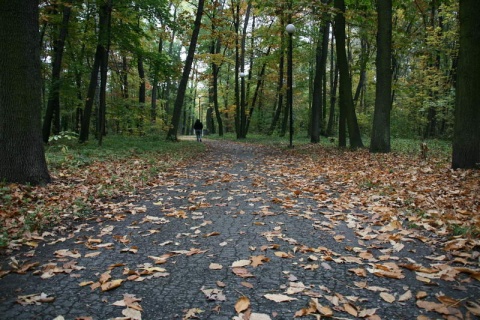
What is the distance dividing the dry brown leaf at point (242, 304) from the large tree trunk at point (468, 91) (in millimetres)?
7141

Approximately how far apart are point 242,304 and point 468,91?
301 inches

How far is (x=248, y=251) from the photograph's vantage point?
3859 mm

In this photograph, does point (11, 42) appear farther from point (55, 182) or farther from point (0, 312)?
point (0, 312)

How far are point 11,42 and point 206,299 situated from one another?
598 cm

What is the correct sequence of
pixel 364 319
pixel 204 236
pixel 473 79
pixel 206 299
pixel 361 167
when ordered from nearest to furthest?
pixel 364 319, pixel 206 299, pixel 204 236, pixel 473 79, pixel 361 167

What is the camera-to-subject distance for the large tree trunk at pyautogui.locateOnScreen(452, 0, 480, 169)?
24.2 feet

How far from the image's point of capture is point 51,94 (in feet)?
45.1

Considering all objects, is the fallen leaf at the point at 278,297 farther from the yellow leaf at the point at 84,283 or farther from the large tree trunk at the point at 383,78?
the large tree trunk at the point at 383,78

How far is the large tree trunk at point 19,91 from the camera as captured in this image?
19.4ft

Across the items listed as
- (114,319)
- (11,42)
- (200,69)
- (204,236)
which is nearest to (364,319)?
(114,319)

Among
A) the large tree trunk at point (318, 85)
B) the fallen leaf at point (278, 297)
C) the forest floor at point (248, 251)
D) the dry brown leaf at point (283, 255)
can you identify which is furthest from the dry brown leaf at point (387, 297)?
the large tree trunk at point (318, 85)

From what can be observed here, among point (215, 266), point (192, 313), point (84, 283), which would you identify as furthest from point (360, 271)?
point (84, 283)

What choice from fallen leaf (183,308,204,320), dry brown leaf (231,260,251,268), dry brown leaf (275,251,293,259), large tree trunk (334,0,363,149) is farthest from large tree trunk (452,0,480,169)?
fallen leaf (183,308,204,320)

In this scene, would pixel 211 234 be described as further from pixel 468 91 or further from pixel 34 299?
pixel 468 91
